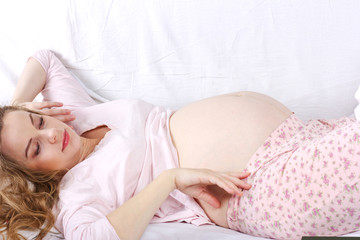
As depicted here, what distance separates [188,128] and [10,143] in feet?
1.73

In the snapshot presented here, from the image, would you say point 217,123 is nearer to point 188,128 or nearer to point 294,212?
point 188,128

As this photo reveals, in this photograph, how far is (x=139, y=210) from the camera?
1041 mm

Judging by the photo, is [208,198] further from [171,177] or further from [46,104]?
[46,104]

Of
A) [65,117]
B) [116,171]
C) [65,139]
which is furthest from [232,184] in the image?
[65,117]

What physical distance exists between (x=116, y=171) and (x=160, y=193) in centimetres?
20

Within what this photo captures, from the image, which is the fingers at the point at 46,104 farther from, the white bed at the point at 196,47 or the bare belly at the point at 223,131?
the bare belly at the point at 223,131

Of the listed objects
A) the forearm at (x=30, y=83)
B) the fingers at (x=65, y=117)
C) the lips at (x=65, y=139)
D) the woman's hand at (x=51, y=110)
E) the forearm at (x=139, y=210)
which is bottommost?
the forearm at (x=139, y=210)

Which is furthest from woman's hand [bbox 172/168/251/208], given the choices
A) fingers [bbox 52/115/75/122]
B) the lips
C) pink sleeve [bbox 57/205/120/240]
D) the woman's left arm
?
fingers [bbox 52/115/75/122]

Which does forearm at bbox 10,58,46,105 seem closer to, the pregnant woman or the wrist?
the pregnant woman

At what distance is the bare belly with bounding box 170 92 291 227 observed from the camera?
3.89ft

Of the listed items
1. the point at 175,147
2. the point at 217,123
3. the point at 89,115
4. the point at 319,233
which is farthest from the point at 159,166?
the point at 319,233

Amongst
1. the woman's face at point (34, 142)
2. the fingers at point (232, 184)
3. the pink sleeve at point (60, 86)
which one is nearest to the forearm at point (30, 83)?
the pink sleeve at point (60, 86)

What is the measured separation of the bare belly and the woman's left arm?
0.08 meters

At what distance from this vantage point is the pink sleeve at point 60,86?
5.18 feet
